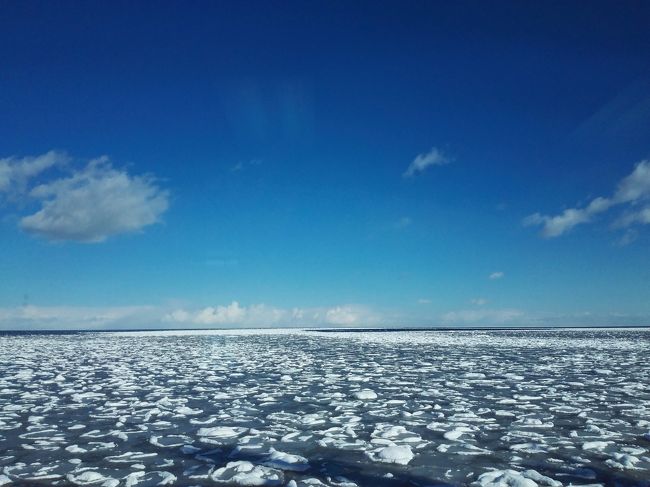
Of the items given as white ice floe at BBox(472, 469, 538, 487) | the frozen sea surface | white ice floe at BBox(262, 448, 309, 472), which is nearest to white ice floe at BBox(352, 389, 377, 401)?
the frozen sea surface

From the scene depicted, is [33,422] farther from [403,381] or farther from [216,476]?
[403,381]

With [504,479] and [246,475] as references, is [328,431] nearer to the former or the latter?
[246,475]

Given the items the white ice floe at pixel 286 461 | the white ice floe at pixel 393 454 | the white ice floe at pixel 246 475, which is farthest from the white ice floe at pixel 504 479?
the white ice floe at pixel 246 475

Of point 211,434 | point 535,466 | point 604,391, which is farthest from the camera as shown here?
point 604,391

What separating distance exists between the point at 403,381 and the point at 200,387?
4.59m

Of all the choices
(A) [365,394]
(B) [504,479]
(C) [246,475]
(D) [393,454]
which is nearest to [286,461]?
(C) [246,475]

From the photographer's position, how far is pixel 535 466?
190 inches

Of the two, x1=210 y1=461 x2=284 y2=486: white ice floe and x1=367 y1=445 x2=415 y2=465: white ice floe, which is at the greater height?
x1=367 y1=445 x2=415 y2=465: white ice floe

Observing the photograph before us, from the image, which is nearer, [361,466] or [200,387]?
[361,466]

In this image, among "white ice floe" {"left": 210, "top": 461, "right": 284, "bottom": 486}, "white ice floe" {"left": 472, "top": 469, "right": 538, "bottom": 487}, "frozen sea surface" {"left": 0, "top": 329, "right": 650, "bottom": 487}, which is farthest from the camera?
"frozen sea surface" {"left": 0, "top": 329, "right": 650, "bottom": 487}

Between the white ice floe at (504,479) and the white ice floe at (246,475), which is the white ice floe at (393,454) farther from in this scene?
the white ice floe at (246,475)

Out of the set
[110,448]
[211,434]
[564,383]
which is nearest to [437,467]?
[211,434]

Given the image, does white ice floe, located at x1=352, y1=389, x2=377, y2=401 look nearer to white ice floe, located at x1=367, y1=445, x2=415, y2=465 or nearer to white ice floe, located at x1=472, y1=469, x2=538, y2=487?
white ice floe, located at x1=367, y1=445, x2=415, y2=465

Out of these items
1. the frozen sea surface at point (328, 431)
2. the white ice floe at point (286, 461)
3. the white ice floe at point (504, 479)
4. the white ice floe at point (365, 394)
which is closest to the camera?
the white ice floe at point (504, 479)
